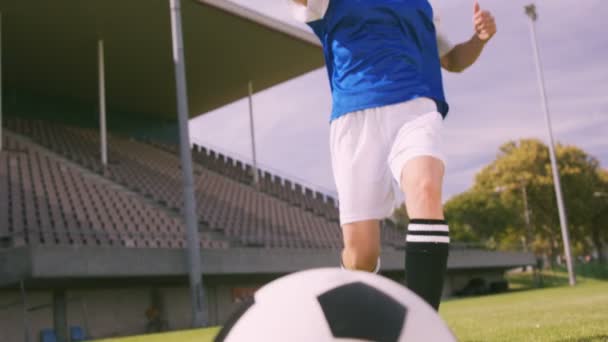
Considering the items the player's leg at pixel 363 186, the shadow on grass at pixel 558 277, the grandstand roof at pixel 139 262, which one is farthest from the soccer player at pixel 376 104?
the shadow on grass at pixel 558 277

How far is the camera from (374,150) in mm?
3051

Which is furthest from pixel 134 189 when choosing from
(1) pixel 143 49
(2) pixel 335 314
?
(2) pixel 335 314

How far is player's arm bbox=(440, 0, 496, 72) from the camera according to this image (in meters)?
3.45

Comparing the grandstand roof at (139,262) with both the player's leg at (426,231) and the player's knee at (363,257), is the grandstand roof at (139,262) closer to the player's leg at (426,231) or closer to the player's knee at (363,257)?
the player's knee at (363,257)

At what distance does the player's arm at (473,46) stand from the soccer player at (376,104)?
26cm

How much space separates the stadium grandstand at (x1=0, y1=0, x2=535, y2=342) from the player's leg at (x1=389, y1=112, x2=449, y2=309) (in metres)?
6.26

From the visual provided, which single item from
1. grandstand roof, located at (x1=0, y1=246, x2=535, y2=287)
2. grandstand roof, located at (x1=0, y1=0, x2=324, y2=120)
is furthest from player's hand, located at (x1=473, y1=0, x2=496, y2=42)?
grandstand roof, located at (x1=0, y1=0, x2=324, y2=120)

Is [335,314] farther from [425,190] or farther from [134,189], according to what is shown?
[134,189]

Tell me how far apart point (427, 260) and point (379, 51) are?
3.42 ft

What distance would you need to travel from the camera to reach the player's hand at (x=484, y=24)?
3439 mm

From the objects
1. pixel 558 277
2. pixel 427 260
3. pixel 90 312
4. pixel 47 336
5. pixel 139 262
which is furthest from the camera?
pixel 558 277

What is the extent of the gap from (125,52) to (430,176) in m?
22.6

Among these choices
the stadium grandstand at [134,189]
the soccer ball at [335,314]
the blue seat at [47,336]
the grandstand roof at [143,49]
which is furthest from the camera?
the grandstand roof at [143,49]

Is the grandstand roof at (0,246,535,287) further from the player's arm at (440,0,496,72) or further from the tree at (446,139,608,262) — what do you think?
the tree at (446,139,608,262)
